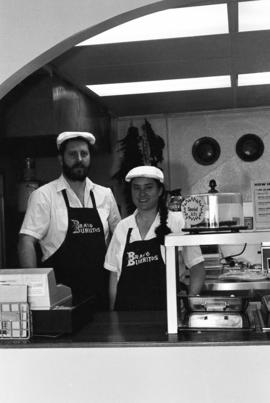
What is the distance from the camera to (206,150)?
7.01 meters

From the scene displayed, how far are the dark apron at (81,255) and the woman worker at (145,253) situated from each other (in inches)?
12.3

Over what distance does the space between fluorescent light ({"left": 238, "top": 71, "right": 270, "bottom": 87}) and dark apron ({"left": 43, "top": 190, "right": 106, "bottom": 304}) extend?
2218 millimetres

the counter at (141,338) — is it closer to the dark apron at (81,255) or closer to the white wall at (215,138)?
the dark apron at (81,255)

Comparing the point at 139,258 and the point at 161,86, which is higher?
the point at 161,86

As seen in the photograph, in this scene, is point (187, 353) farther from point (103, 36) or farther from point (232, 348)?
point (103, 36)

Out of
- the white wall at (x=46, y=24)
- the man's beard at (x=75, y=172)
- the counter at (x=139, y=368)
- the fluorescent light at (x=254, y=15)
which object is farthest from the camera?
the man's beard at (x=75, y=172)

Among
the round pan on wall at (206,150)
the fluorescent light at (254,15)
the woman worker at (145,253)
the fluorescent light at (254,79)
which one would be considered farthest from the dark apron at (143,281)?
A: the round pan on wall at (206,150)

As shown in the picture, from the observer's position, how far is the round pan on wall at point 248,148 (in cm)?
691

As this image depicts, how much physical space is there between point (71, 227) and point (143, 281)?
0.62 metres

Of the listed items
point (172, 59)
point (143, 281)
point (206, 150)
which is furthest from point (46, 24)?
point (206, 150)

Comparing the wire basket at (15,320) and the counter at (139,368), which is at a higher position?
the wire basket at (15,320)

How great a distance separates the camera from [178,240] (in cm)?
222

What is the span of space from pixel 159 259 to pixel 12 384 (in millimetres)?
1179

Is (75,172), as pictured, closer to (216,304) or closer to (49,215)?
(49,215)
